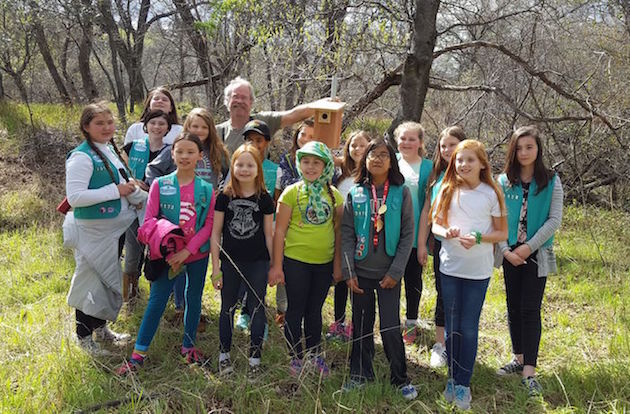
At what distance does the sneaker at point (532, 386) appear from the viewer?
2.96 metres

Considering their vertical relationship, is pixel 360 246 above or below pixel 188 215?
below

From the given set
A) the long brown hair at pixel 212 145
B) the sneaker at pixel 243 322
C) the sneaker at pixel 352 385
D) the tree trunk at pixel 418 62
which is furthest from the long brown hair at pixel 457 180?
the tree trunk at pixel 418 62

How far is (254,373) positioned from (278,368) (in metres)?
0.16

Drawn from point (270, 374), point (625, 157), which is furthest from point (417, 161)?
point (625, 157)

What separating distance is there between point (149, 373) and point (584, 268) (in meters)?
4.89

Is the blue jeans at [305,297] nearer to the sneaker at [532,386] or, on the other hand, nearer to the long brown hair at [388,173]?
the long brown hair at [388,173]

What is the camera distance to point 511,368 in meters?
3.33

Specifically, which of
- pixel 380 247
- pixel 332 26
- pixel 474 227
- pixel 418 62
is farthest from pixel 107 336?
pixel 332 26

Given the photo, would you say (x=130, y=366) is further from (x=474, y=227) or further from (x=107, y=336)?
(x=474, y=227)

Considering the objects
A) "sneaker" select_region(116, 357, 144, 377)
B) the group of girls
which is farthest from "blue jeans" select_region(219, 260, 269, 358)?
"sneaker" select_region(116, 357, 144, 377)

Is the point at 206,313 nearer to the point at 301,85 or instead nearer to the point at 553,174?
the point at 553,174

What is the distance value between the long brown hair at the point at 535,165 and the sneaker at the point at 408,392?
152cm

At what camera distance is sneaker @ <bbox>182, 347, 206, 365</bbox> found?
3268 millimetres

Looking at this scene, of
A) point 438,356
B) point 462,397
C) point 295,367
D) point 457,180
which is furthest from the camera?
point 438,356
